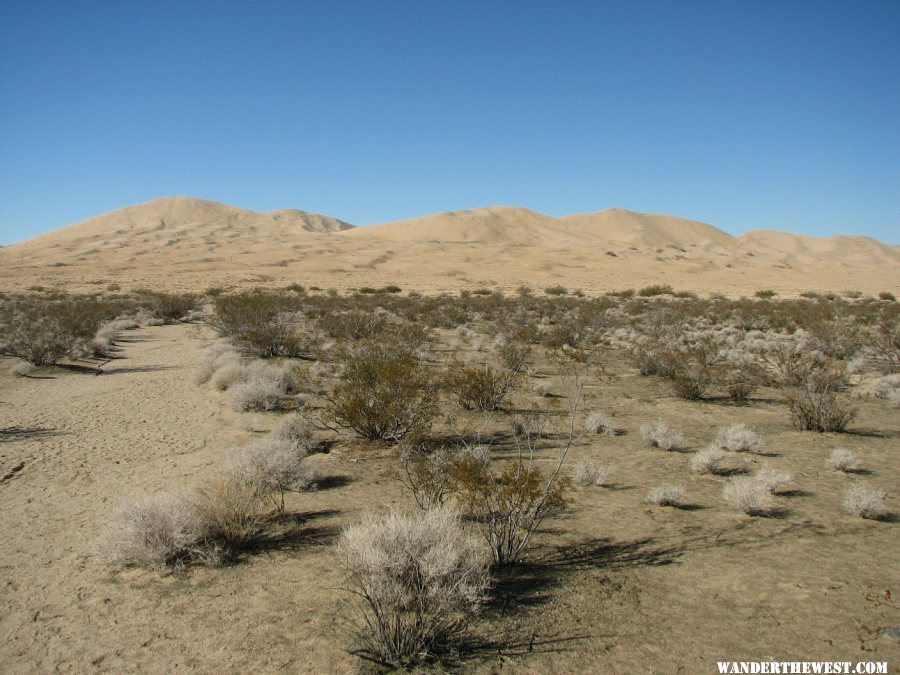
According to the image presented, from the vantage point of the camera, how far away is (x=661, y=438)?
8.49 meters

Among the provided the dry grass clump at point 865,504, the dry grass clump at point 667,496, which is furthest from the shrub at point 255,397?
the dry grass clump at point 865,504

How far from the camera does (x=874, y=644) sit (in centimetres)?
371

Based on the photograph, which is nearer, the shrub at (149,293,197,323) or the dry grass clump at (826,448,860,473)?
the dry grass clump at (826,448,860,473)

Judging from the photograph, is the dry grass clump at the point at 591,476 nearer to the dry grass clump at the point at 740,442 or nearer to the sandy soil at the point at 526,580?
the sandy soil at the point at 526,580

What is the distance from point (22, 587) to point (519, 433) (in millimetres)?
6919

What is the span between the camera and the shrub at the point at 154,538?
4.81 metres

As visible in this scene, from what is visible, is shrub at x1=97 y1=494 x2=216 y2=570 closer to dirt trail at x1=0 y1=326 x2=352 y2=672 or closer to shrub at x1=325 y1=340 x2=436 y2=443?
dirt trail at x1=0 y1=326 x2=352 y2=672

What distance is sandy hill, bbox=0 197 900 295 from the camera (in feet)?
197

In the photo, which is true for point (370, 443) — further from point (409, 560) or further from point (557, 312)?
point (557, 312)

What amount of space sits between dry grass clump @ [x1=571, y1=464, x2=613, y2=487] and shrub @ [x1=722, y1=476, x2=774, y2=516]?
144 cm

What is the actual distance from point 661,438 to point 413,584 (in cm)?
585

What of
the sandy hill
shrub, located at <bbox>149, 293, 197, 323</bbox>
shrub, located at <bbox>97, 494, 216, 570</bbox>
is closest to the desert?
shrub, located at <bbox>97, 494, 216, 570</bbox>

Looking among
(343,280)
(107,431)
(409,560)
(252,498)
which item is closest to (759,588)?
(409,560)

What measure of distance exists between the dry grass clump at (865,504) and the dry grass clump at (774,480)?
26.9 inches
